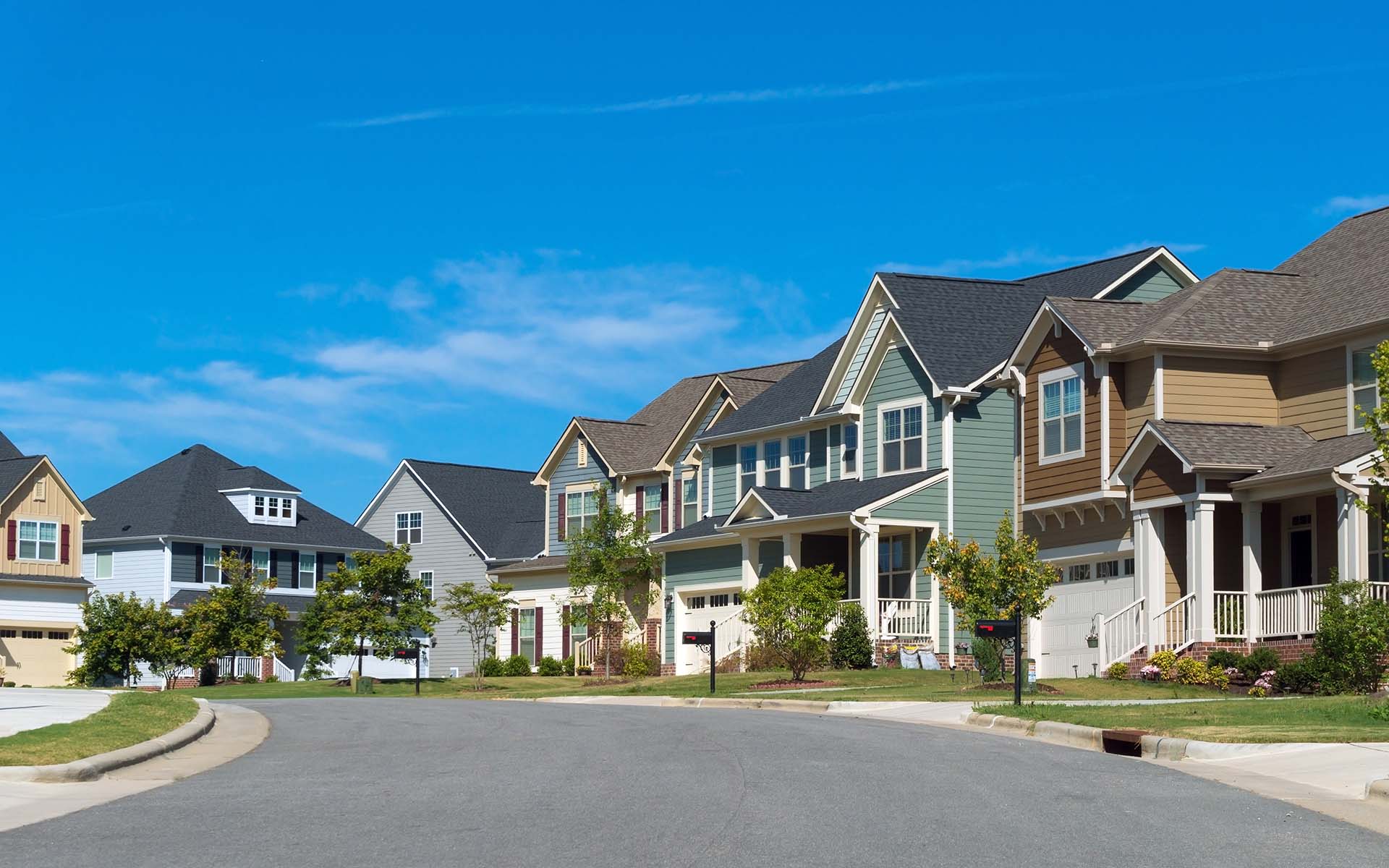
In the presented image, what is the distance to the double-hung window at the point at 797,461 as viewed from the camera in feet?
150

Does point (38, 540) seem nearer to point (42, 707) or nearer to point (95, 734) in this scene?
point (42, 707)

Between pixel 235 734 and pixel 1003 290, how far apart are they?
29.4m

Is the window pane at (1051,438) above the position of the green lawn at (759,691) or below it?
above

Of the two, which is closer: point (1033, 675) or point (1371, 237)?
point (1033, 675)

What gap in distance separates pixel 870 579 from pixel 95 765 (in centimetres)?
2754

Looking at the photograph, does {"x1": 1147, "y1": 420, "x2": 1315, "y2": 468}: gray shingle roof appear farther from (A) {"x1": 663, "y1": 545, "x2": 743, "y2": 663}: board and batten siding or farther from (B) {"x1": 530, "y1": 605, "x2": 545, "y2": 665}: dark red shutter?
(B) {"x1": 530, "y1": 605, "x2": 545, "y2": 665}: dark red shutter

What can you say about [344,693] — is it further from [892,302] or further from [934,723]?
[934,723]

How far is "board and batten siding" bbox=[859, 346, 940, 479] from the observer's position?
41.1 m

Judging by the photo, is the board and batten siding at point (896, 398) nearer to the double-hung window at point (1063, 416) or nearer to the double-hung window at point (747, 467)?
the double-hung window at point (1063, 416)

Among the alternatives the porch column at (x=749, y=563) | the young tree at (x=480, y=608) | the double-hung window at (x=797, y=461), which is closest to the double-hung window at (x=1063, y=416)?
the porch column at (x=749, y=563)

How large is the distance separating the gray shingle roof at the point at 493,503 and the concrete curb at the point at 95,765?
140 ft

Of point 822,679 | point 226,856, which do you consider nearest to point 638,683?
point 822,679

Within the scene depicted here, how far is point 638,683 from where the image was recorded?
41.1 metres

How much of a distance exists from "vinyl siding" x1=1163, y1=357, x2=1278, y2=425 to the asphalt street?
16809mm
